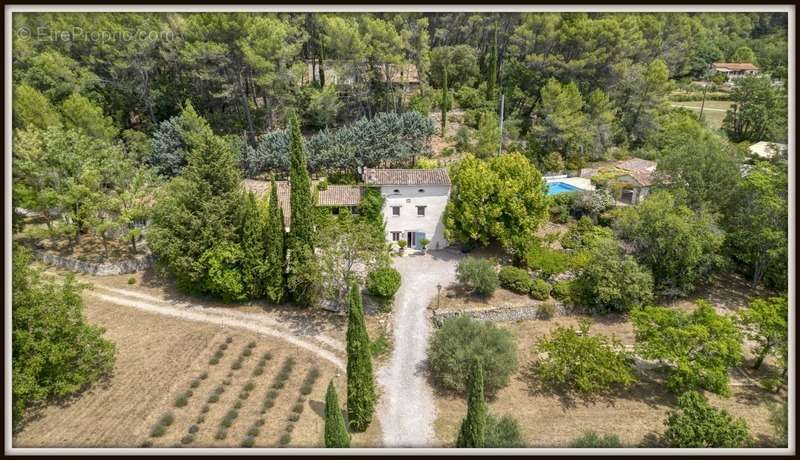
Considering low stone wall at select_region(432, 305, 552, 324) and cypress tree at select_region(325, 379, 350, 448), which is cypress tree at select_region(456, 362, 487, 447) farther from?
low stone wall at select_region(432, 305, 552, 324)

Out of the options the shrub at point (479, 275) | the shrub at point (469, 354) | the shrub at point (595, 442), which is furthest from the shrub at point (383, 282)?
the shrub at point (595, 442)

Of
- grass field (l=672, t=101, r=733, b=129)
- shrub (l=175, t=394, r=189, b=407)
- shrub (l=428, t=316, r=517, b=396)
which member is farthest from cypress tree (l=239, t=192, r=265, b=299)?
grass field (l=672, t=101, r=733, b=129)

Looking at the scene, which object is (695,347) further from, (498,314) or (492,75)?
(492,75)

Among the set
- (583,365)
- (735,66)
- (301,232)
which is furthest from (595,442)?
(735,66)

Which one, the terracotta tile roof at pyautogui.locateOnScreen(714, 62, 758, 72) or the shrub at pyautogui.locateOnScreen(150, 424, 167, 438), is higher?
the terracotta tile roof at pyautogui.locateOnScreen(714, 62, 758, 72)

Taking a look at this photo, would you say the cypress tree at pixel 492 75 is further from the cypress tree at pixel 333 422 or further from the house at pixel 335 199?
the cypress tree at pixel 333 422

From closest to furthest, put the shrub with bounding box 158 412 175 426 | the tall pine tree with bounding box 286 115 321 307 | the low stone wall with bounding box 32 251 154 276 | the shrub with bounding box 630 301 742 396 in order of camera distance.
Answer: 1. the shrub with bounding box 158 412 175 426
2. the shrub with bounding box 630 301 742 396
3. the tall pine tree with bounding box 286 115 321 307
4. the low stone wall with bounding box 32 251 154 276

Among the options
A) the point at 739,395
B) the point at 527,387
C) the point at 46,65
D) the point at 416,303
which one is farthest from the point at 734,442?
the point at 46,65

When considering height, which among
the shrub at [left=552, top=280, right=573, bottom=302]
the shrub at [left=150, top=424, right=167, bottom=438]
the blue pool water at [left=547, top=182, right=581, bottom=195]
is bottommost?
the shrub at [left=150, top=424, right=167, bottom=438]
